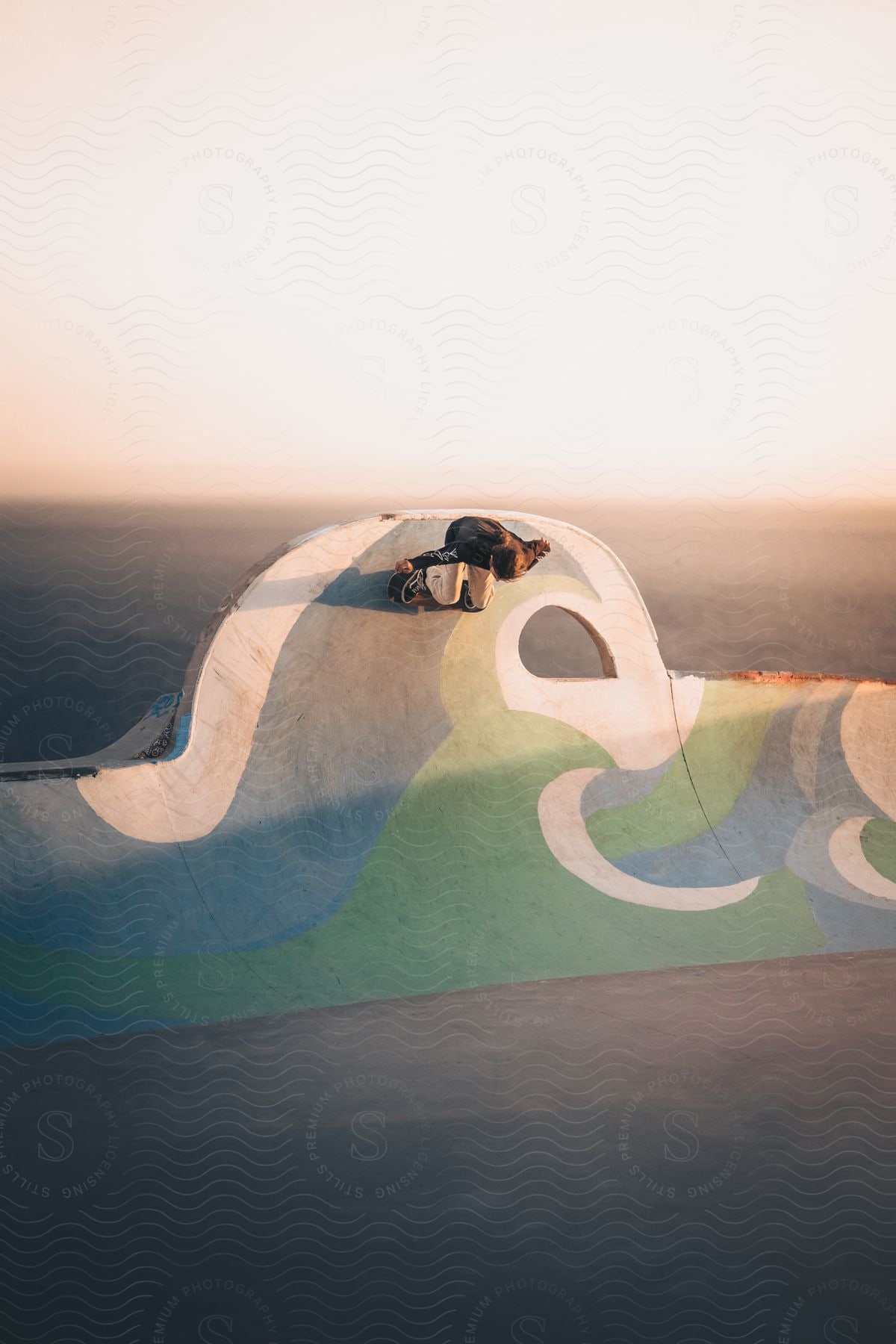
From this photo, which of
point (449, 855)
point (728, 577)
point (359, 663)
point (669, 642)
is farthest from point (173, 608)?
point (728, 577)

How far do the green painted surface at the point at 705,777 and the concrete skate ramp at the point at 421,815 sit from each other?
0.01m

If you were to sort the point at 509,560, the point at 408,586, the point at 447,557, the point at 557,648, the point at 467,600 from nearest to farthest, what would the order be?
the point at 509,560 → the point at 447,557 → the point at 408,586 → the point at 467,600 → the point at 557,648

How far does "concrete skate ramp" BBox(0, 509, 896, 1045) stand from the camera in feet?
12.1

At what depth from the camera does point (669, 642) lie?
6.78 metres

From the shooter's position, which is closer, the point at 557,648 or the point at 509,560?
the point at 509,560

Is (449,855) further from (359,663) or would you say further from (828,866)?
(828,866)

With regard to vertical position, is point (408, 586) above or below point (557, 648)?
above

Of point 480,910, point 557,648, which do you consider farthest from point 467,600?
point 557,648

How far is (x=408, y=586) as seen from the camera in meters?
3.91

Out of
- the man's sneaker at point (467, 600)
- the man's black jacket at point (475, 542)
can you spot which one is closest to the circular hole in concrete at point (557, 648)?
the man's sneaker at point (467, 600)

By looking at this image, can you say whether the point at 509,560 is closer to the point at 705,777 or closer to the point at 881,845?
the point at 705,777

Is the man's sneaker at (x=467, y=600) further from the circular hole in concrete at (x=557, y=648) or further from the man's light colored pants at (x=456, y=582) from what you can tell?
the circular hole in concrete at (x=557, y=648)

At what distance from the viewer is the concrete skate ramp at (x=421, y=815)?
12.1 feet

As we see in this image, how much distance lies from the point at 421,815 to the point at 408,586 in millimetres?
996
